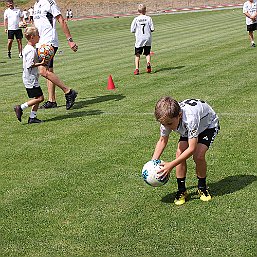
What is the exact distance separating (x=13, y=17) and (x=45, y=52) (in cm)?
1464

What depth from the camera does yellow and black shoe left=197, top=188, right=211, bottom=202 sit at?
614 centimetres

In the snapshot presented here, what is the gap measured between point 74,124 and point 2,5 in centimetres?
9095

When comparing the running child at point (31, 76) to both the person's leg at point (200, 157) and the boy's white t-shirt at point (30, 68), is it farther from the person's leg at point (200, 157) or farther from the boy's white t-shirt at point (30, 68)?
the person's leg at point (200, 157)

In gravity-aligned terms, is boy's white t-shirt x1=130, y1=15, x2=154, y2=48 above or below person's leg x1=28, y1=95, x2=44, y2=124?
above

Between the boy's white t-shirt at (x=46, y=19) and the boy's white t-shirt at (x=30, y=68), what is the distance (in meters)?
1.45

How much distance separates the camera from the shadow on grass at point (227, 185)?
6.33 metres

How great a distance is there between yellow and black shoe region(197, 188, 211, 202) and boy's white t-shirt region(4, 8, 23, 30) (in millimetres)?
19844

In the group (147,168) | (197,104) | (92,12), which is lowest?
(92,12)

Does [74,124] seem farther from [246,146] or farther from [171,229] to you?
[171,229]

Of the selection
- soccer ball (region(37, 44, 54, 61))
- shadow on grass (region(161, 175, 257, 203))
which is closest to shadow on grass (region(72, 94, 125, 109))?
soccer ball (region(37, 44, 54, 61))

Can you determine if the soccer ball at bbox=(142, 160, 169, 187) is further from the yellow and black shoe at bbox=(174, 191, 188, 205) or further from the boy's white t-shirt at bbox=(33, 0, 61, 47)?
the boy's white t-shirt at bbox=(33, 0, 61, 47)

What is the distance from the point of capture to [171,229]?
5.46 m

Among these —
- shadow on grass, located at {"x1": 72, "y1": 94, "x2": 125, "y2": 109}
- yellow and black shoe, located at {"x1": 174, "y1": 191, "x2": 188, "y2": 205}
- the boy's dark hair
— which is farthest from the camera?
shadow on grass, located at {"x1": 72, "y1": 94, "x2": 125, "y2": 109}

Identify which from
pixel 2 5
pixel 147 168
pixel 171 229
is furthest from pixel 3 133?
pixel 2 5
